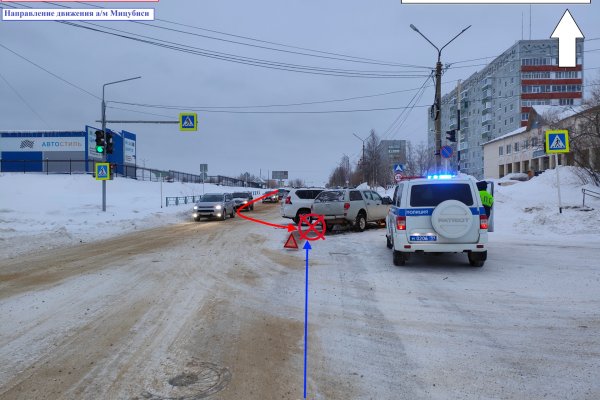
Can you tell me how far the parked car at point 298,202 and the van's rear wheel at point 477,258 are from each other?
1340cm

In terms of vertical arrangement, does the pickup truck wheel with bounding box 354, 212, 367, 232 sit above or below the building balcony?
below

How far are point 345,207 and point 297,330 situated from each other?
13.3m

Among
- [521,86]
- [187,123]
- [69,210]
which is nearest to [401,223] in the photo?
[187,123]

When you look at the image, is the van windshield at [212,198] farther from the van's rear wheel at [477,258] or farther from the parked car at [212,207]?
the van's rear wheel at [477,258]

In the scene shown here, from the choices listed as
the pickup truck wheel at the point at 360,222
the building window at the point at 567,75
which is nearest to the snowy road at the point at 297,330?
the pickup truck wheel at the point at 360,222

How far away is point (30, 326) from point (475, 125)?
382 ft

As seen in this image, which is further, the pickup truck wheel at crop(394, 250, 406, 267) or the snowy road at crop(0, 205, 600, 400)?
the pickup truck wheel at crop(394, 250, 406, 267)

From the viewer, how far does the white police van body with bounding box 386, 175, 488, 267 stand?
9586 mm

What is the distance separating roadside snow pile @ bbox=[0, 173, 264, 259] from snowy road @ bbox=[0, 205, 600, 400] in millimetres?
6228

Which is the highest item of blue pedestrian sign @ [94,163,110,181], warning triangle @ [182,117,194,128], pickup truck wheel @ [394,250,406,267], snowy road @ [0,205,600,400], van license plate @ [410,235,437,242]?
warning triangle @ [182,117,194,128]

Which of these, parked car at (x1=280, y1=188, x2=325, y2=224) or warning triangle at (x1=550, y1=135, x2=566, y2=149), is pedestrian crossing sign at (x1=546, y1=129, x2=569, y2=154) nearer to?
warning triangle at (x1=550, y1=135, x2=566, y2=149)

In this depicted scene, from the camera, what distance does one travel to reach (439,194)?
393 inches

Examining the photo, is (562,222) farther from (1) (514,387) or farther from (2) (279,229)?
(1) (514,387)

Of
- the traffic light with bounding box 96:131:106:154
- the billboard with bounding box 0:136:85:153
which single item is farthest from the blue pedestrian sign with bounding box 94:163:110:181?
the billboard with bounding box 0:136:85:153
